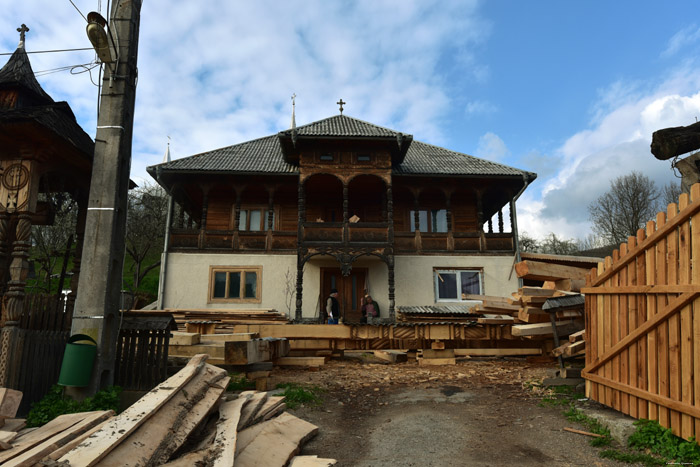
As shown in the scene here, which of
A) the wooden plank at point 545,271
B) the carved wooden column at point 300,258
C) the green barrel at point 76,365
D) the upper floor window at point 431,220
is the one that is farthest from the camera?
the upper floor window at point 431,220

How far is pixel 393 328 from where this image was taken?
10.2 m

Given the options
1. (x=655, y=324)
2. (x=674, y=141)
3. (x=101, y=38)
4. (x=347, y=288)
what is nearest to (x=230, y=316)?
(x=347, y=288)

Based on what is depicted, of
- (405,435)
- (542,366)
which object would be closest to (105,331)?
(405,435)

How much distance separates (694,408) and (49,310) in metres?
8.30

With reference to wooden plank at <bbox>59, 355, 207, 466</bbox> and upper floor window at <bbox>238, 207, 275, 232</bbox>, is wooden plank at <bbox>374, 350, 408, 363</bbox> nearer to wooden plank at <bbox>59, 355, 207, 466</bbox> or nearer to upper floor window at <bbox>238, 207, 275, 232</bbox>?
wooden plank at <bbox>59, 355, 207, 466</bbox>

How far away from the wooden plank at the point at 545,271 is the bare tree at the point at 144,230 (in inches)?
1122

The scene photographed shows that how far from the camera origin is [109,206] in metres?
6.49

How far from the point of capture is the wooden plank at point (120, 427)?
2.97m

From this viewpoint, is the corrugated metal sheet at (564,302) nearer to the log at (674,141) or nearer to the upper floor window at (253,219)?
the log at (674,141)

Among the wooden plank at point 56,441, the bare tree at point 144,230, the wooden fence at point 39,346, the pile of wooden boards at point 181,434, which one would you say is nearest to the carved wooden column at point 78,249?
the wooden fence at point 39,346

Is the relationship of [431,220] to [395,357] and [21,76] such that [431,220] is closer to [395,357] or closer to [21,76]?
[395,357]

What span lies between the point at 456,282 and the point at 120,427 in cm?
1745

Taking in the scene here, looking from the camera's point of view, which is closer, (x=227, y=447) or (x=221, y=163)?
(x=227, y=447)

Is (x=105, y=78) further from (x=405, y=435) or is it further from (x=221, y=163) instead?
(x=221, y=163)
